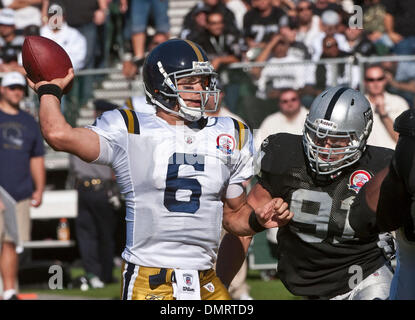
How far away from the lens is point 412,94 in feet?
29.7

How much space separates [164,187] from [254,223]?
569 millimetres

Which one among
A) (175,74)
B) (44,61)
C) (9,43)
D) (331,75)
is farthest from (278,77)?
(44,61)

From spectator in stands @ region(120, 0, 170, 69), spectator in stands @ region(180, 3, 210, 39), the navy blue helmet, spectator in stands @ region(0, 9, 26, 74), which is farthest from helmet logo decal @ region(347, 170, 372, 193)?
spectator in stands @ region(0, 9, 26, 74)

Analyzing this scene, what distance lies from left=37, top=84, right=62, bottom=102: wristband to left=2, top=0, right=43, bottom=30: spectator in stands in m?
7.34

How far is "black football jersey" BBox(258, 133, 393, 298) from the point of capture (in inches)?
193

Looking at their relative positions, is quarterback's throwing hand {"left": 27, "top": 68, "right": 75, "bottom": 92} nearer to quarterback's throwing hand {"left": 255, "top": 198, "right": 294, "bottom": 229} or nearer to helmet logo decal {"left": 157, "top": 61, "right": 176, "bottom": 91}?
helmet logo decal {"left": 157, "top": 61, "right": 176, "bottom": 91}

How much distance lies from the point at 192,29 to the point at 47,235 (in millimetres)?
3597

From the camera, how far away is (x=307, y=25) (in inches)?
406

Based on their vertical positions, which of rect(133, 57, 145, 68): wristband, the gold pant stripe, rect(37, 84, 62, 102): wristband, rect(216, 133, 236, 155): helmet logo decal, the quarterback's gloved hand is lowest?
the gold pant stripe

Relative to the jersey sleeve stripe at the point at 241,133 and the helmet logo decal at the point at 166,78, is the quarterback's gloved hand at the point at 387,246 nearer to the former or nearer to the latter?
the jersey sleeve stripe at the point at 241,133

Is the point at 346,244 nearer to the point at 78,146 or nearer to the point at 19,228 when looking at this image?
the point at 78,146

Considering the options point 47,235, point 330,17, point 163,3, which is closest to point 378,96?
point 330,17

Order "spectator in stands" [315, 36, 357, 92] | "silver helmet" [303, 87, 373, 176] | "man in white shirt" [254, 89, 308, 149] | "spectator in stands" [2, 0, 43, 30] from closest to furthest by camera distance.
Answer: "silver helmet" [303, 87, 373, 176] → "man in white shirt" [254, 89, 308, 149] → "spectator in stands" [315, 36, 357, 92] → "spectator in stands" [2, 0, 43, 30]
